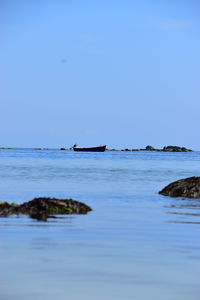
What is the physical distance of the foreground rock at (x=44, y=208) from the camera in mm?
22391

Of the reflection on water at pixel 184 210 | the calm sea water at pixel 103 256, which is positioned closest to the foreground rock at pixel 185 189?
the reflection on water at pixel 184 210

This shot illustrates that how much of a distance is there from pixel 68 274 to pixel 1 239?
14.4 ft

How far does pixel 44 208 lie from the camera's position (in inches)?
902

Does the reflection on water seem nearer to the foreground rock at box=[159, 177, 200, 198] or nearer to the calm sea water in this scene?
the calm sea water

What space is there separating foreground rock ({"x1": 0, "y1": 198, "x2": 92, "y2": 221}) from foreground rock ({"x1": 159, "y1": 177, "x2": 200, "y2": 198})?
31.1 feet

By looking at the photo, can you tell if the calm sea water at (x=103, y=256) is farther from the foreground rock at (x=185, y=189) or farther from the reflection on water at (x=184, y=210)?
the foreground rock at (x=185, y=189)

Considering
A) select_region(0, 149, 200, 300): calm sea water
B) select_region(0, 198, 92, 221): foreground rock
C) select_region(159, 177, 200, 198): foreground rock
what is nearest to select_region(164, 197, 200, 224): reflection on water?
select_region(0, 149, 200, 300): calm sea water

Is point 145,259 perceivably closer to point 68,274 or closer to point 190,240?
point 68,274

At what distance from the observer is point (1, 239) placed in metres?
16.3

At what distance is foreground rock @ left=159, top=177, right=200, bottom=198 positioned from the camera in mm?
32125

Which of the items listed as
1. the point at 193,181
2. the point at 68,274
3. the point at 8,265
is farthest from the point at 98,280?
the point at 193,181

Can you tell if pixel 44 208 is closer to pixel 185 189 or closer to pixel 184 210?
pixel 184 210

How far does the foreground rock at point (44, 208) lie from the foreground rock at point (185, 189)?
949cm

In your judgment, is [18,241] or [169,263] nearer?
[169,263]
